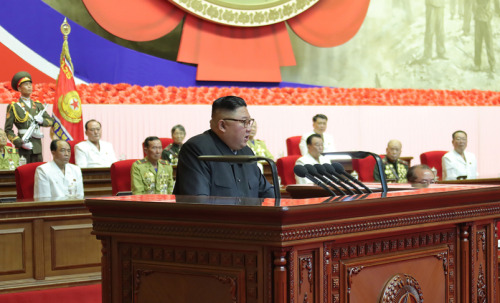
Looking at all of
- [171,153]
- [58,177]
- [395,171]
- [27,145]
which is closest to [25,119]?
[27,145]

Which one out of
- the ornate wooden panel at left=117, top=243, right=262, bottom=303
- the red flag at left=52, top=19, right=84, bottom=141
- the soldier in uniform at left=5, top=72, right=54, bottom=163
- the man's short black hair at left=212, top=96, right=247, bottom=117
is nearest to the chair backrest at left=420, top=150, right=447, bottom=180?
the red flag at left=52, top=19, right=84, bottom=141

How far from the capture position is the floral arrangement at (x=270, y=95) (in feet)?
26.8

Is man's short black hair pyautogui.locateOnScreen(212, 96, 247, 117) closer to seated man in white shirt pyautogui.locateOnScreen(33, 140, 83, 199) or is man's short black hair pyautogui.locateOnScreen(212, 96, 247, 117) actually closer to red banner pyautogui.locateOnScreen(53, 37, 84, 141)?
seated man in white shirt pyautogui.locateOnScreen(33, 140, 83, 199)

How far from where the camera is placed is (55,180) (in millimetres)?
5422

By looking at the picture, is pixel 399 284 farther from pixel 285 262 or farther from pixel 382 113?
pixel 382 113

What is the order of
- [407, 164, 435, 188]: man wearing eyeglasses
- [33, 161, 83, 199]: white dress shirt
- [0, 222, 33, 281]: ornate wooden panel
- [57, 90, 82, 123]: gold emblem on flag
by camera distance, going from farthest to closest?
[57, 90, 82, 123]: gold emblem on flag, [33, 161, 83, 199]: white dress shirt, [407, 164, 435, 188]: man wearing eyeglasses, [0, 222, 33, 281]: ornate wooden panel

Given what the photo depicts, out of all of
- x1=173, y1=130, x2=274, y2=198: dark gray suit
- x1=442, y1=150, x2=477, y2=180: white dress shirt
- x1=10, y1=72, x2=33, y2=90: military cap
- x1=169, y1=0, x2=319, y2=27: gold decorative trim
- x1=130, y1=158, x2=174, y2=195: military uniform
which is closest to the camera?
x1=173, y1=130, x2=274, y2=198: dark gray suit

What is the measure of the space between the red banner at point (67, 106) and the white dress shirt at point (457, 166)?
3.93 metres

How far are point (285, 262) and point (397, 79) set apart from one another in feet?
29.7

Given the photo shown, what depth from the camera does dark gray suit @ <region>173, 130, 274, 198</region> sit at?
2537mm

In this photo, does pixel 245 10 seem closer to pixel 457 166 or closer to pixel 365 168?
pixel 365 168

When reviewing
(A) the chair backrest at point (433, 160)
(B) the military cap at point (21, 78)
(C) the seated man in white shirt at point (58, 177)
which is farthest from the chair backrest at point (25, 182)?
(A) the chair backrest at point (433, 160)

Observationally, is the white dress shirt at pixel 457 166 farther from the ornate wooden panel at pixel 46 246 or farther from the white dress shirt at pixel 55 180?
the ornate wooden panel at pixel 46 246

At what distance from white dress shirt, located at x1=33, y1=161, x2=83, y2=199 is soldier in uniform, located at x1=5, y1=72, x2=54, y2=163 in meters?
1.57
